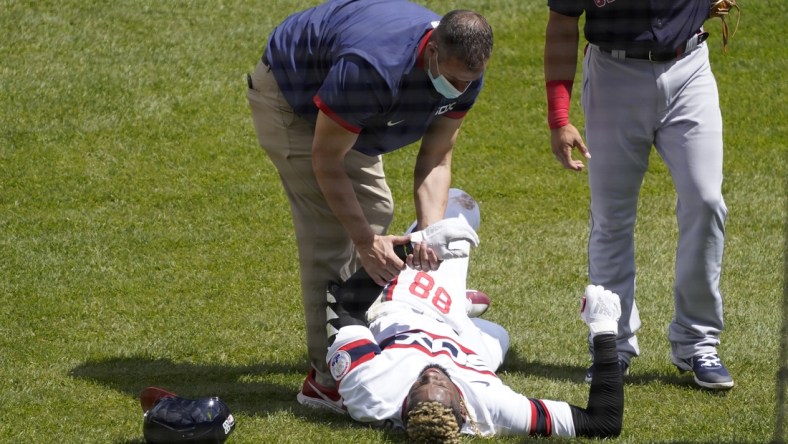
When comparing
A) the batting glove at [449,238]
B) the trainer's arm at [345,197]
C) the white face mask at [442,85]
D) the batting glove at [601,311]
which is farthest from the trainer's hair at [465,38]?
the batting glove at [601,311]

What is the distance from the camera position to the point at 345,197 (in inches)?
136

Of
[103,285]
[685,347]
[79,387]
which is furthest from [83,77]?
[685,347]

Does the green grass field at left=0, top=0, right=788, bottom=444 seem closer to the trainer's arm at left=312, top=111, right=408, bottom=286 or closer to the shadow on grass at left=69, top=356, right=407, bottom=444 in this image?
the shadow on grass at left=69, top=356, right=407, bottom=444

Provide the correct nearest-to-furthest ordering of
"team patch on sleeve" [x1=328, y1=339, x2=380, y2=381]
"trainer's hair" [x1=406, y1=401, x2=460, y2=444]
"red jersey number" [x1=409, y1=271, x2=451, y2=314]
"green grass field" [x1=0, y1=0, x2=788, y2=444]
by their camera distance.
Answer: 1. "trainer's hair" [x1=406, y1=401, x2=460, y2=444]
2. "team patch on sleeve" [x1=328, y1=339, x2=380, y2=381]
3. "green grass field" [x1=0, y1=0, x2=788, y2=444]
4. "red jersey number" [x1=409, y1=271, x2=451, y2=314]

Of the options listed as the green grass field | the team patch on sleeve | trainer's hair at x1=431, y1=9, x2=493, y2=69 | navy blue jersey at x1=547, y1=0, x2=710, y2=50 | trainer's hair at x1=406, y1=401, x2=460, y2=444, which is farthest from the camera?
the green grass field

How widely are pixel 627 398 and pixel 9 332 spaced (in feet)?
7.83

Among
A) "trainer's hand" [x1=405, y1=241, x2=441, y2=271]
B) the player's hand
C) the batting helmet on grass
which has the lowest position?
the batting helmet on grass

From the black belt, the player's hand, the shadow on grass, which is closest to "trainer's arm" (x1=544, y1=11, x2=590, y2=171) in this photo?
the player's hand

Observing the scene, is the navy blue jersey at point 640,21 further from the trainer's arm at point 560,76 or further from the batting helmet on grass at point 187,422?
the batting helmet on grass at point 187,422

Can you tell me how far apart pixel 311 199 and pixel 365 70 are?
0.72 metres

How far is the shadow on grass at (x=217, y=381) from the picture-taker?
382 centimetres

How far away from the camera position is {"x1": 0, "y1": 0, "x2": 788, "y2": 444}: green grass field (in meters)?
3.89

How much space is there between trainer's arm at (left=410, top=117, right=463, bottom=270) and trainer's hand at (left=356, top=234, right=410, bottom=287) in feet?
1.05

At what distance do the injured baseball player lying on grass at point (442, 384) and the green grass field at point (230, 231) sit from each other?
0.42 ft
